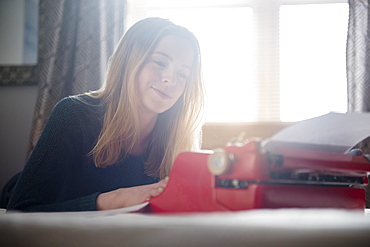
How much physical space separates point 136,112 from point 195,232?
785 millimetres

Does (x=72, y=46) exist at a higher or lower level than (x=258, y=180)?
higher

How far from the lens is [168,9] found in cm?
242

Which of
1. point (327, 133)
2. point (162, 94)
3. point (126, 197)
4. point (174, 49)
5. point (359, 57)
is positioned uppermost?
point (359, 57)

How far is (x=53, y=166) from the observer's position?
0.70m

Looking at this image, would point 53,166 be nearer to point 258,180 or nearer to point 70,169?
point 70,169

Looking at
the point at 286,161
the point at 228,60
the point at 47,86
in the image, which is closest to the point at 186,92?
the point at 286,161

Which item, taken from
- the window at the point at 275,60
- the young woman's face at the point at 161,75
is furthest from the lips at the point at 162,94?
the window at the point at 275,60

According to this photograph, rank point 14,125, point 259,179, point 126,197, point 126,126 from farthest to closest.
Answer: point 14,125
point 126,126
point 126,197
point 259,179

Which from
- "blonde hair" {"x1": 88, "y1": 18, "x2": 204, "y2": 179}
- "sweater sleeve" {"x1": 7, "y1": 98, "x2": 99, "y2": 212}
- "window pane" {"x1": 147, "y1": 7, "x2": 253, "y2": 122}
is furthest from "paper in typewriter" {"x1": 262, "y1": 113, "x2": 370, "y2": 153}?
"window pane" {"x1": 147, "y1": 7, "x2": 253, "y2": 122}

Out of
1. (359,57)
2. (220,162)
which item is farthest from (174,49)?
(359,57)

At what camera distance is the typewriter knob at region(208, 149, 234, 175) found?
1.21 ft

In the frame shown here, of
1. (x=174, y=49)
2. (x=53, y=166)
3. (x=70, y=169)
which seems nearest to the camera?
(x=53, y=166)

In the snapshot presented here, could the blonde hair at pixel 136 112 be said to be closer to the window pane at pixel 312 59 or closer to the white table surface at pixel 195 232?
the white table surface at pixel 195 232

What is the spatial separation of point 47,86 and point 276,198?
2148 mm
